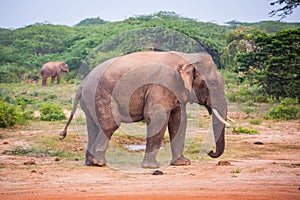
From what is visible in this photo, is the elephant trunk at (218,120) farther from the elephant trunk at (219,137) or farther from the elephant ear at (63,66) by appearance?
the elephant ear at (63,66)

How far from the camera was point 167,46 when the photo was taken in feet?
46.7

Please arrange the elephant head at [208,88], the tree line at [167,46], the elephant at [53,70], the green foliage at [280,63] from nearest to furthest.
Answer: the elephant head at [208,88] < the tree line at [167,46] < the green foliage at [280,63] < the elephant at [53,70]

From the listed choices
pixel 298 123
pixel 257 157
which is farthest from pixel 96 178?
pixel 298 123

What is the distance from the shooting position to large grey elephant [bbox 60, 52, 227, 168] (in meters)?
9.67

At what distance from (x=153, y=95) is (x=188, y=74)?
0.66 meters

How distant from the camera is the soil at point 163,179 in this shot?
6.79 m

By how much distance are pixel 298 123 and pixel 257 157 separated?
5.54m

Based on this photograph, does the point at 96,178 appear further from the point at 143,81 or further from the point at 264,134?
the point at 264,134

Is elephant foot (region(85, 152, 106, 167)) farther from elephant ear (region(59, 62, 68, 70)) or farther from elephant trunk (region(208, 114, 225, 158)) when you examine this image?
elephant ear (region(59, 62, 68, 70))

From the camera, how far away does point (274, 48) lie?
2075 cm

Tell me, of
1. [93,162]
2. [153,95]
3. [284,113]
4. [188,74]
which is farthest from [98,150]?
[284,113]

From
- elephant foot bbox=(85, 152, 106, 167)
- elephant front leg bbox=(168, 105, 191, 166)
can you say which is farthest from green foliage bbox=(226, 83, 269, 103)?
elephant foot bbox=(85, 152, 106, 167)

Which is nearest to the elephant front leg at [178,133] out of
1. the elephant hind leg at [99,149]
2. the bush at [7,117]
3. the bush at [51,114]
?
the elephant hind leg at [99,149]

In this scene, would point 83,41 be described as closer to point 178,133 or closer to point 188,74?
point 178,133
